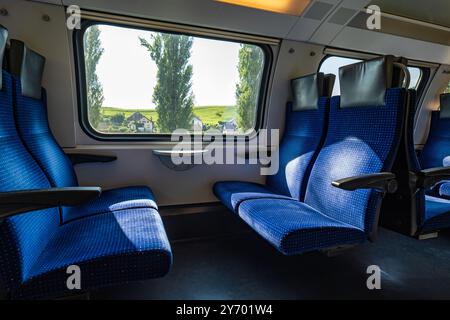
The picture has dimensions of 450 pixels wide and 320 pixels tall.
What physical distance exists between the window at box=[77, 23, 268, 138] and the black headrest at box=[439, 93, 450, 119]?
A: 7.73 ft

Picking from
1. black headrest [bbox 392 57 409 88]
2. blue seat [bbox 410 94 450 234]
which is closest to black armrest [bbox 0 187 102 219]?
black headrest [bbox 392 57 409 88]

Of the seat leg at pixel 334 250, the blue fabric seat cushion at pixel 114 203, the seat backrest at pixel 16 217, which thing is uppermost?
the seat backrest at pixel 16 217

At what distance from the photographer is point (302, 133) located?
2398mm

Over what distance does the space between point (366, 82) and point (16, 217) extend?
201 centimetres

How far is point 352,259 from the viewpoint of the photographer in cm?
220

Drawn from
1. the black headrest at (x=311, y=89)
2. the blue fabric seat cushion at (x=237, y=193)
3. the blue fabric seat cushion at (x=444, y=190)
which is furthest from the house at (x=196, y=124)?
the blue fabric seat cushion at (x=444, y=190)

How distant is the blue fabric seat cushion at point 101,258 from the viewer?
103 centimetres

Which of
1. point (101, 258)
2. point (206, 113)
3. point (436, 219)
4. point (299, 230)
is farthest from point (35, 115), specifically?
point (436, 219)

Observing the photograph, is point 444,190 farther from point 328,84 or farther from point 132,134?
point 132,134

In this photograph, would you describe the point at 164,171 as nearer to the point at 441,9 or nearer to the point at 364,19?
the point at 364,19

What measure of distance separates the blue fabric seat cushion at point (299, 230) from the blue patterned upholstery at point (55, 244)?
22.7 inches

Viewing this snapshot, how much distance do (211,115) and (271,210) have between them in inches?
51.5

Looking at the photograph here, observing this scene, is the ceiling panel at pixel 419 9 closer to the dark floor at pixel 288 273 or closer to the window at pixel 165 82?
the window at pixel 165 82

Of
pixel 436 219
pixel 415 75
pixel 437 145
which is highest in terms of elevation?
pixel 415 75
